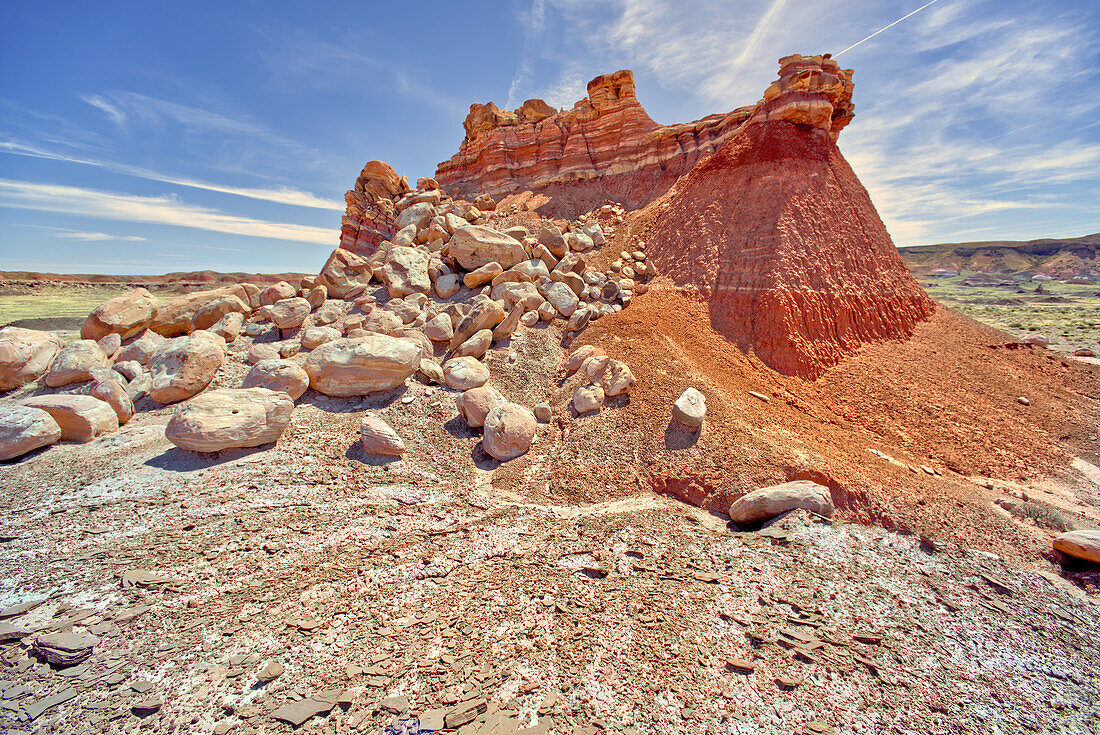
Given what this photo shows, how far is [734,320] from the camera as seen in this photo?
28.5ft

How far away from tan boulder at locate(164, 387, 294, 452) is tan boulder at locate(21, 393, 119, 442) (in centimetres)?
120

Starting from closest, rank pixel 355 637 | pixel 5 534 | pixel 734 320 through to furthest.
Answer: pixel 355 637 → pixel 5 534 → pixel 734 320

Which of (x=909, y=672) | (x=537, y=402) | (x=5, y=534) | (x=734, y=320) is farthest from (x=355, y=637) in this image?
(x=734, y=320)

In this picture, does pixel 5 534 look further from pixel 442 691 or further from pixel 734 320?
pixel 734 320

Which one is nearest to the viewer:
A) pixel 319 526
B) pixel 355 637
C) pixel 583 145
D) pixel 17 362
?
pixel 355 637

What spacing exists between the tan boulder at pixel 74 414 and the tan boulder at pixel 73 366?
1.53 metres

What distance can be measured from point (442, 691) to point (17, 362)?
956cm

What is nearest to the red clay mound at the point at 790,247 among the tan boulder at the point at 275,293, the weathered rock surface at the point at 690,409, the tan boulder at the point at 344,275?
the weathered rock surface at the point at 690,409

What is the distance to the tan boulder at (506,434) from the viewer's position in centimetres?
592

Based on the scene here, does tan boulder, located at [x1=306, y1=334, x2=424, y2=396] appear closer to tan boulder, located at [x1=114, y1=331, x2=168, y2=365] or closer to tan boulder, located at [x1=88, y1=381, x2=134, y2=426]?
tan boulder, located at [x1=88, y1=381, x2=134, y2=426]

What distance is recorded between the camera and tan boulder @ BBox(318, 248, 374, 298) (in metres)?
9.27

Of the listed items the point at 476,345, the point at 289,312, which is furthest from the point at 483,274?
the point at 289,312

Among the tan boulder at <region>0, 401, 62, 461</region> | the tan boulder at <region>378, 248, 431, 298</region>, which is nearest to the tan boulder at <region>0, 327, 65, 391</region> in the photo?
the tan boulder at <region>0, 401, 62, 461</region>

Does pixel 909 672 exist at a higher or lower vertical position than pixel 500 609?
lower
